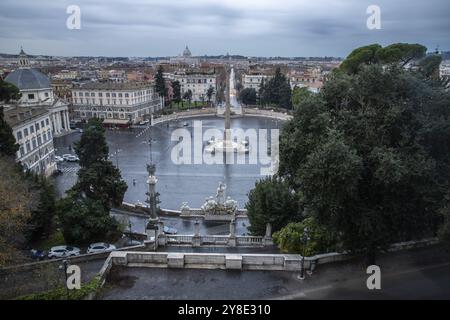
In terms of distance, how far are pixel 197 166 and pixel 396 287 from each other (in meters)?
35.0

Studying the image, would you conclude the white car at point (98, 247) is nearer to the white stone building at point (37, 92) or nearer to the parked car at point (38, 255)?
the parked car at point (38, 255)

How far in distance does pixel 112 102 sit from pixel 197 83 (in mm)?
31850

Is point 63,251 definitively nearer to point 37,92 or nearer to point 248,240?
point 248,240

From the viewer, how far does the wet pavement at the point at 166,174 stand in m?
37.9

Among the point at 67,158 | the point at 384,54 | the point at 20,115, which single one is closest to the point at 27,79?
the point at 67,158

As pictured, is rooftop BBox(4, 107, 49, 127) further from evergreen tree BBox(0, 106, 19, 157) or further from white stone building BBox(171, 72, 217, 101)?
white stone building BBox(171, 72, 217, 101)

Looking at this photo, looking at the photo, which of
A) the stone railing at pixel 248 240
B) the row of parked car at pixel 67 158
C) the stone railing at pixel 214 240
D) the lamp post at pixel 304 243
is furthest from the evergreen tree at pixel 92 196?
the row of parked car at pixel 67 158

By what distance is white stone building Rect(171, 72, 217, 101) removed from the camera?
105 m

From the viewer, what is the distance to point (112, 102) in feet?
257

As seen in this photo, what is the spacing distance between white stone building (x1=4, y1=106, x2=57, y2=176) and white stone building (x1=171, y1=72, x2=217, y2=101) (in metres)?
62.4

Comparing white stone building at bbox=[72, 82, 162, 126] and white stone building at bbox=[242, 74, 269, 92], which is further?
white stone building at bbox=[242, 74, 269, 92]

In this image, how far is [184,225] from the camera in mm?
30516

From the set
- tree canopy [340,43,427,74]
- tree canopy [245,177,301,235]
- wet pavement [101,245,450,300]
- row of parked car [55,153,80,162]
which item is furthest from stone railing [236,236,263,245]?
row of parked car [55,153,80,162]
